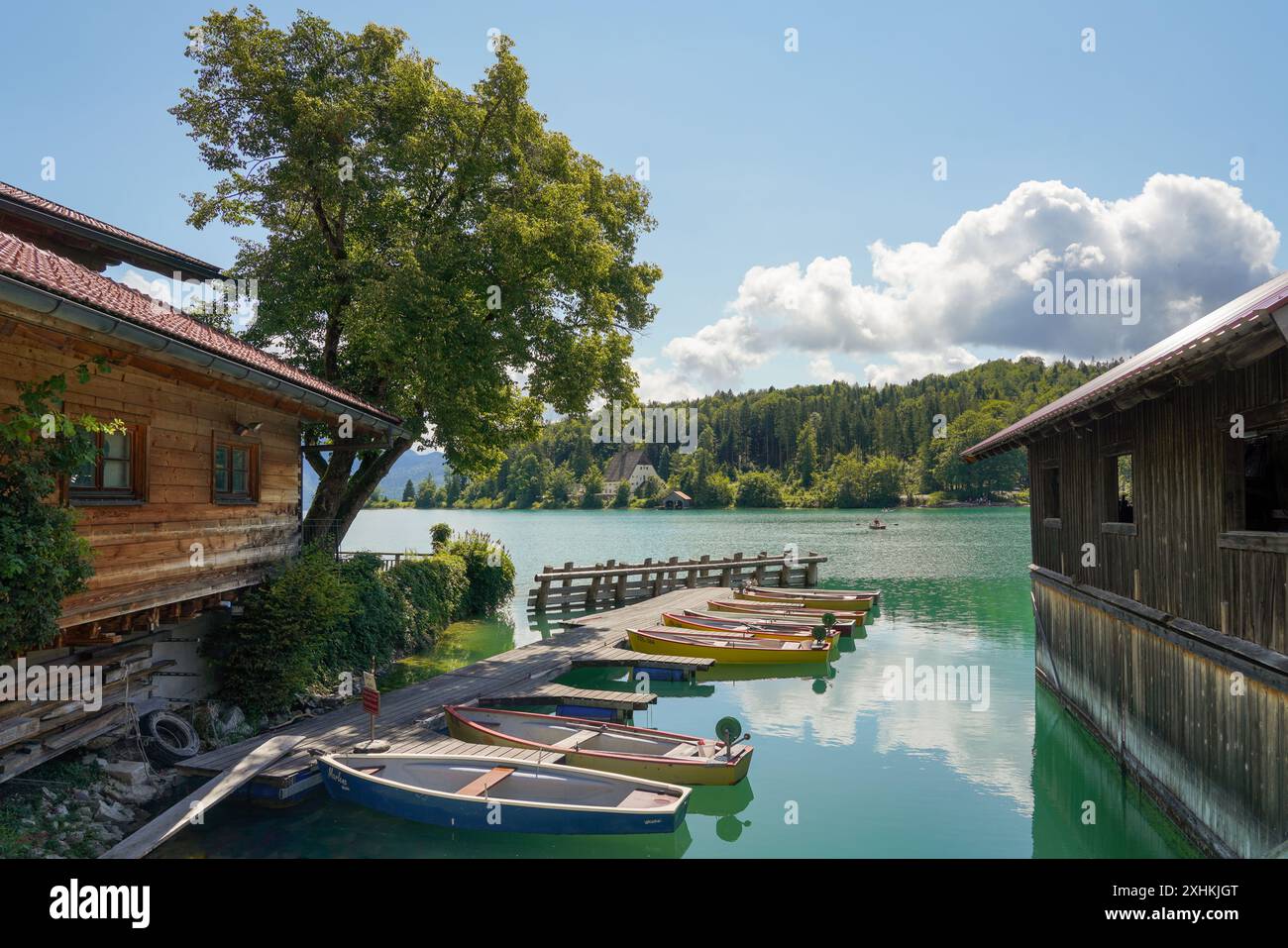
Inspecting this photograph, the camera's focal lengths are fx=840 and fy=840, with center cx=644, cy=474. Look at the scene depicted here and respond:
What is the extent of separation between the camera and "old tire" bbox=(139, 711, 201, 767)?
11.6 metres

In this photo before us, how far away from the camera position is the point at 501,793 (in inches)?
419

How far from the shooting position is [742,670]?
21172mm

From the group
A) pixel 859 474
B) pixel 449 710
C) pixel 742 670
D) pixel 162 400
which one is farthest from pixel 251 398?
pixel 859 474

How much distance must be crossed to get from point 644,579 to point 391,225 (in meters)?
17.1

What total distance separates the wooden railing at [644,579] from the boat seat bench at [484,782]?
18046 millimetres

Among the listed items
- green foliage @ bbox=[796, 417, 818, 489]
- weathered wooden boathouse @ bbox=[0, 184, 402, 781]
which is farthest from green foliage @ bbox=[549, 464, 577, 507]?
weathered wooden boathouse @ bbox=[0, 184, 402, 781]

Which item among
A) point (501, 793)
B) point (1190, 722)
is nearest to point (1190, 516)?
point (1190, 722)

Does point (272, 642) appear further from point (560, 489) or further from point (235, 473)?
point (560, 489)

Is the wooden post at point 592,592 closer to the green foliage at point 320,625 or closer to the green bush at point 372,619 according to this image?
the green foliage at point 320,625

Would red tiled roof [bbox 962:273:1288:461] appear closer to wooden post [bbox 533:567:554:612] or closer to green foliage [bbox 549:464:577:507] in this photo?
wooden post [bbox 533:567:554:612]

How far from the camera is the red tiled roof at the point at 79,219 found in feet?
45.2

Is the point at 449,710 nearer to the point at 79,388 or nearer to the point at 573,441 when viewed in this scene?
the point at 79,388

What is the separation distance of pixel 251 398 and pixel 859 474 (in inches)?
4889

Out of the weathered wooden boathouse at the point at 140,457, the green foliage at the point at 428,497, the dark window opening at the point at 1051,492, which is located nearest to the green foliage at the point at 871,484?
the green foliage at the point at 428,497
